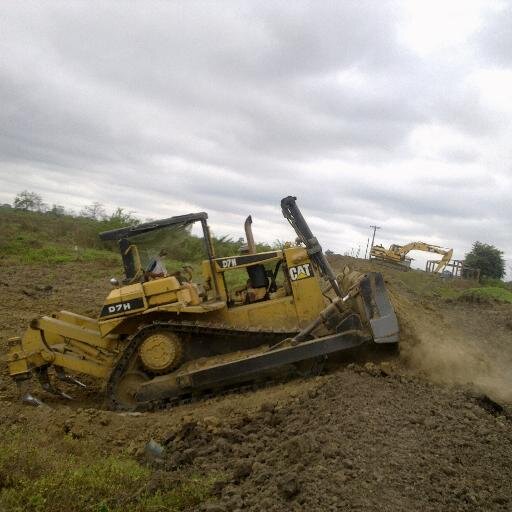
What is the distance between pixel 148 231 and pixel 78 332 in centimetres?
182

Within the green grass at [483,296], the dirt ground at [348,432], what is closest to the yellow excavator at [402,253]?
the green grass at [483,296]

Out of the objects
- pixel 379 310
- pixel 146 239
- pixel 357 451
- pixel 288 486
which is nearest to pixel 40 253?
pixel 146 239

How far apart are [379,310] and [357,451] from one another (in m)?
3.26

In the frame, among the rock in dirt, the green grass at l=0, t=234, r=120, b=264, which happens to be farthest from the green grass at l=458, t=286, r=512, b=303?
the rock in dirt

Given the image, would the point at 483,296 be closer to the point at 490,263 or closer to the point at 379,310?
the point at 379,310

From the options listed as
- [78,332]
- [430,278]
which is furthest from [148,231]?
[430,278]

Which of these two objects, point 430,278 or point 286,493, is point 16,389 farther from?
point 430,278

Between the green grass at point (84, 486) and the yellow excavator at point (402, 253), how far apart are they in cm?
3381

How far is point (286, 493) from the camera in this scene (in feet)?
13.4

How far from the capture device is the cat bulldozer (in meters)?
7.63

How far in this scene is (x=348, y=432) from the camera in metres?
5.12

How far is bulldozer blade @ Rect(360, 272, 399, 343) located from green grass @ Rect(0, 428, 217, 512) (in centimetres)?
351

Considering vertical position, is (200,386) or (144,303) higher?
(144,303)

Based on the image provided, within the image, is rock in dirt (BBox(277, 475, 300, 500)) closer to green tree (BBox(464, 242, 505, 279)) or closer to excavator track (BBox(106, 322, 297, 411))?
excavator track (BBox(106, 322, 297, 411))
